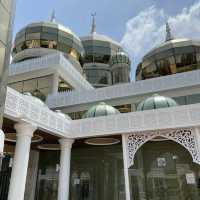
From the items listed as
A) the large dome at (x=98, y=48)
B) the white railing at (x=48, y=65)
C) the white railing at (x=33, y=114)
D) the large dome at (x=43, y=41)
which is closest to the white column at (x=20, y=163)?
the white railing at (x=33, y=114)

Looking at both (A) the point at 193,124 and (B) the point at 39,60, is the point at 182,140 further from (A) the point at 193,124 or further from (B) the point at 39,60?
(B) the point at 39,60

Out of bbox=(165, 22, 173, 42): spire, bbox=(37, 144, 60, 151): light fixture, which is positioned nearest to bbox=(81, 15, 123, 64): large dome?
bbox=(165, 22, 173, 42): spire

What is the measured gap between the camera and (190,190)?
10094mm

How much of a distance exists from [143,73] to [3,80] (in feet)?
59.8

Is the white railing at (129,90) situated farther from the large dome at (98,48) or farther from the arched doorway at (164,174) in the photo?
the large dome at (98,48)

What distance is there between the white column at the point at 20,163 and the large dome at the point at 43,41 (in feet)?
46.0

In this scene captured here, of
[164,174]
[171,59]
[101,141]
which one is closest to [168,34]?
[171,59]

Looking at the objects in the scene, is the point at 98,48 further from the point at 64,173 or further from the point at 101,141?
Answer: the point at 64,173

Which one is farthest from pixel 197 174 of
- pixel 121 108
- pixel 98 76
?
pixel 98 76

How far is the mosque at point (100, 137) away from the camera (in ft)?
28.1

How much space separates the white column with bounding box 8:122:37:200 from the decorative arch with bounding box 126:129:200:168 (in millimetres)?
3878

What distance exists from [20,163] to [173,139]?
221 inches

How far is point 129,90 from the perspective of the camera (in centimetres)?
1417

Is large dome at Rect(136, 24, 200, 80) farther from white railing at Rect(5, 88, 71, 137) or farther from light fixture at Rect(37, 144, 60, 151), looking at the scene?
white railing at Rect(5, 88, 71, 137)
